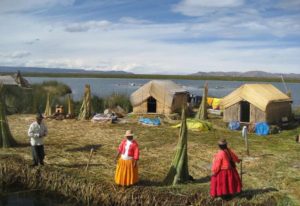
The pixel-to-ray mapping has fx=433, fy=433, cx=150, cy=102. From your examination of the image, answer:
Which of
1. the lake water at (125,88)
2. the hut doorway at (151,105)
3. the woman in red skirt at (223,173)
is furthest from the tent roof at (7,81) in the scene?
the woman in red skirt at (223,173)

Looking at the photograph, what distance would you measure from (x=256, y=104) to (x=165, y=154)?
770 centimetres

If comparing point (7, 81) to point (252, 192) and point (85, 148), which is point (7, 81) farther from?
point (252, 192)

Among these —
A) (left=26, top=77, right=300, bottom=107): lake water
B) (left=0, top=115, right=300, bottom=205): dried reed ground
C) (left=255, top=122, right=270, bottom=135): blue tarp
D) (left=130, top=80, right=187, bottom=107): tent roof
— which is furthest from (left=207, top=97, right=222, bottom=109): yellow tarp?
(left=255, top=122, right=270, bottom=135): blue tarp

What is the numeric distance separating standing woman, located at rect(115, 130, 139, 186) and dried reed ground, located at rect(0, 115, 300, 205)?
54 centimetres

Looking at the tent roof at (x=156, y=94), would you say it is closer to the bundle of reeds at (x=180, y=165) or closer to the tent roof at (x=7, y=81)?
the tent roof at (x=7, y=81)

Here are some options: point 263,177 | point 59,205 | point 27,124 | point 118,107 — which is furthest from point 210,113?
point 59,205

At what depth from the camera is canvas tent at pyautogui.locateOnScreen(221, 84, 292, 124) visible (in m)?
20.2

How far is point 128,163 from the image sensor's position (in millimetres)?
10180

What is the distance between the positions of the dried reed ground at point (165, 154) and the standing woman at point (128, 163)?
0.54m

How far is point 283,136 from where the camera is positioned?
1842cm

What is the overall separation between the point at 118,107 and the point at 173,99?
333 cm

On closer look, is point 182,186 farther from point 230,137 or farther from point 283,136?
point 283,136

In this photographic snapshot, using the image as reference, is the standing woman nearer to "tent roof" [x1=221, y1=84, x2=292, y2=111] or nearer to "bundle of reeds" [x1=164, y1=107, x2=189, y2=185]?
"bundle of reeds" [x1=164, y1=107, x2=189, y2=185]

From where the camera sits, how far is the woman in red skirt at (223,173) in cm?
934
